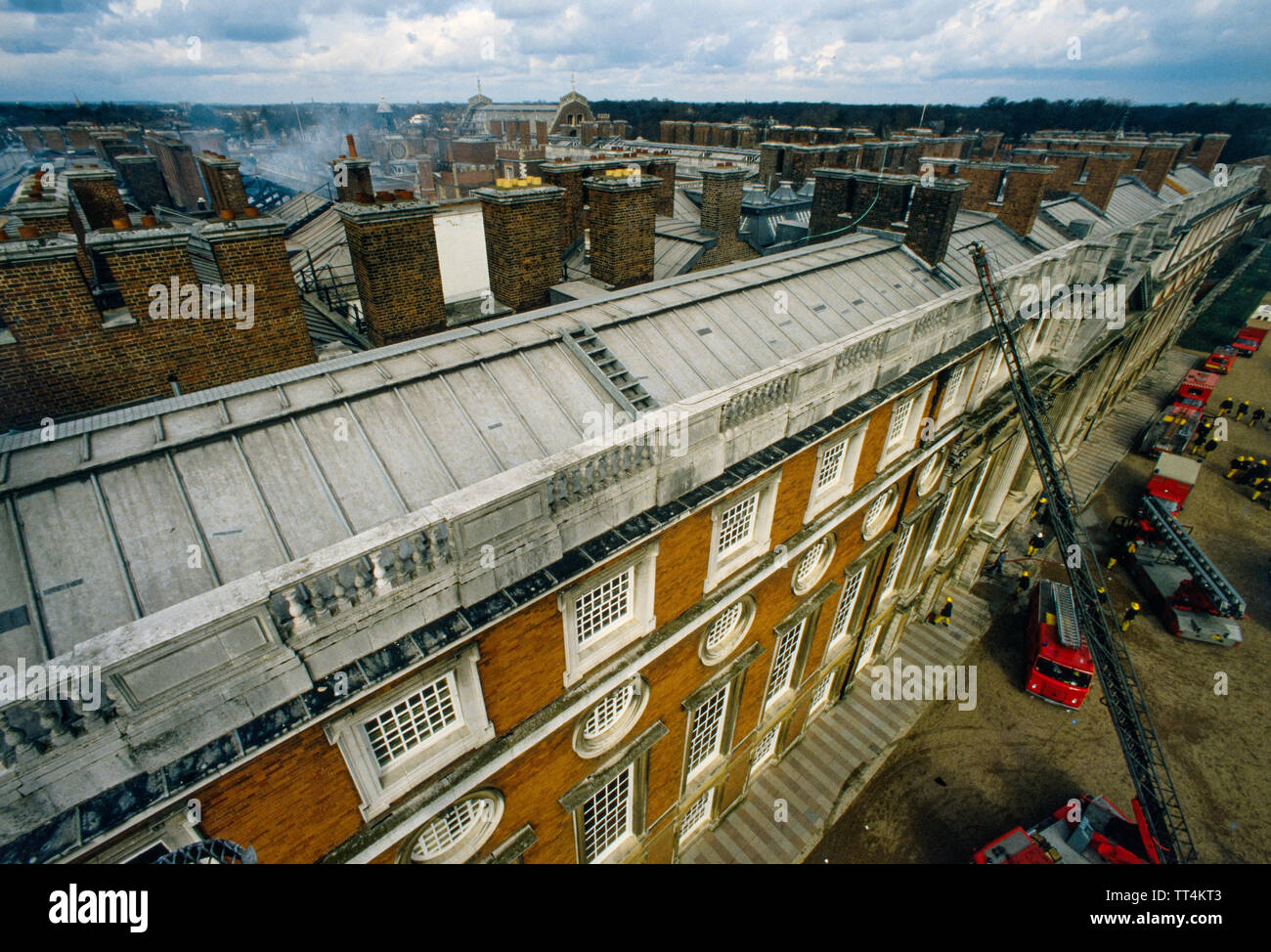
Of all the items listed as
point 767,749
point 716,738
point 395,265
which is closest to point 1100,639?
point 767,749

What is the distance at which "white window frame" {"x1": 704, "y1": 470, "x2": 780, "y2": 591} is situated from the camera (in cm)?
1198

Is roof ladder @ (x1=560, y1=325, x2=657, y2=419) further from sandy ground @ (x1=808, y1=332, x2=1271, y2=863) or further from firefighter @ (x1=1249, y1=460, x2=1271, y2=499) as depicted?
firefighter @ (x1=1249, y1=460, x2=1271, y2=499)

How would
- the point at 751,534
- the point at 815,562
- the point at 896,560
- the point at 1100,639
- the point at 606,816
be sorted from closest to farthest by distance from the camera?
→ the point at 751,534, the point at 606,816, the point at 815,562, the point at 1100,639, the point at 896,560

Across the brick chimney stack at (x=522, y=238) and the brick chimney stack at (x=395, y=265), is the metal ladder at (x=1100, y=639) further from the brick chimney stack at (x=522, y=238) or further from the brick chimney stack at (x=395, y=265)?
the brick chimney stack at (x=395, y=265)

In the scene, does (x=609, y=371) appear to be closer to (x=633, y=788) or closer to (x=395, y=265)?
(x=395, y=265)

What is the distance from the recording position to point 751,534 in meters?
13.7

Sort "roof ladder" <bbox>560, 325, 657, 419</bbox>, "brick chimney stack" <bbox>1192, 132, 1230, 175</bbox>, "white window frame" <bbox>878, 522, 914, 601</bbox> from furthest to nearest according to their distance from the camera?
"brick chimney stack" <bbox>1192, 132, 1230, 175</bbox>
"white window frame" <bbox>878, 522, 914, 601</bbox>
"roof ladder" <bbox>560, 325, 657, 419</bbox>

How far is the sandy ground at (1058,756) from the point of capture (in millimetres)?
21922

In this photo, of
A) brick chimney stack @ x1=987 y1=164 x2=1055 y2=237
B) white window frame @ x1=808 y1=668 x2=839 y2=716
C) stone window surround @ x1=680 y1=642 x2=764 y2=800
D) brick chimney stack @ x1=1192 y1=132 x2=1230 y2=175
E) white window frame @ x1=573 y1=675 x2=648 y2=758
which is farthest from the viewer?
brick chimney stack @ x1=1192 y1=132 x2=1230 y2=175

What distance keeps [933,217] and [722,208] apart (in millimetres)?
8002

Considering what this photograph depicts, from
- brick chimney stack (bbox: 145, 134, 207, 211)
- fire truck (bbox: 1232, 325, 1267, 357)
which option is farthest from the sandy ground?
brick chimney stack (bbox: 145, 134, 207, 211)

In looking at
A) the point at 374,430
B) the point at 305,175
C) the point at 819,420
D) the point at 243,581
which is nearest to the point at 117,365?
the point at 374,430

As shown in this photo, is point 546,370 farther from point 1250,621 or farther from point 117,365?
point 1250,621

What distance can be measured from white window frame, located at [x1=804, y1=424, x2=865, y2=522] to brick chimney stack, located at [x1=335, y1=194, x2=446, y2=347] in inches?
418
